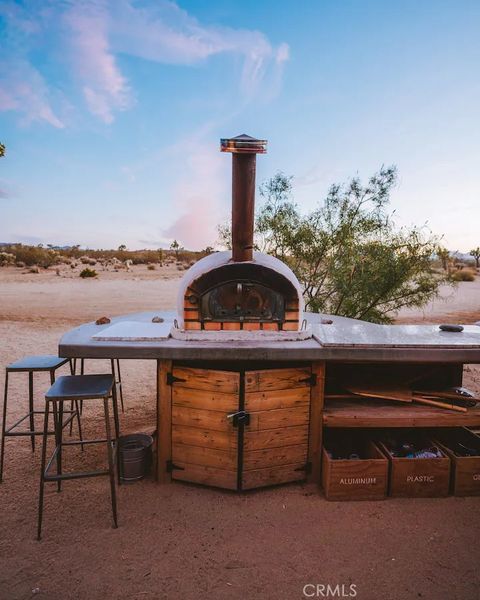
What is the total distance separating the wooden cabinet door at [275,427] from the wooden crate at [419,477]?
887mm

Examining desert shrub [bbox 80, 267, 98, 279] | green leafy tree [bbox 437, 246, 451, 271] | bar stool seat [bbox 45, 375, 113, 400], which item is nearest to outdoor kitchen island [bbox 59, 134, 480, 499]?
bar stool seat [bbox 45, 375, 113, 400]

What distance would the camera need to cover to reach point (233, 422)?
13.0 feet

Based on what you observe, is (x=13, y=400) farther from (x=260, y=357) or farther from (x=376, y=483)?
(x=376, y=483)

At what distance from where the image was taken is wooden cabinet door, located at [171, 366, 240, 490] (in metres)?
3.96

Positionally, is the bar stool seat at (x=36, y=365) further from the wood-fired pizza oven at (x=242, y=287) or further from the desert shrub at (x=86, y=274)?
the desert shrub at (x=86, y=274)

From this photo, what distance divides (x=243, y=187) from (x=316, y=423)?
Answer: 2.61 m

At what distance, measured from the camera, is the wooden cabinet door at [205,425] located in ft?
13.0

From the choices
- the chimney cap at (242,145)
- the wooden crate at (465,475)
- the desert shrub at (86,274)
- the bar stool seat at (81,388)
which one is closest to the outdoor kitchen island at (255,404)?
the bar stool seat at (81,388)

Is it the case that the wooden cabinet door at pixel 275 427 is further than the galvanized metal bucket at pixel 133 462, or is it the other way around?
the galvanized metal bucket at pixel 133 462

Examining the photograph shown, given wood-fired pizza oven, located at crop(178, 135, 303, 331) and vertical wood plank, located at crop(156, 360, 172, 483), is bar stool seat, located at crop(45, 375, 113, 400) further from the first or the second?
wood-fired pizza oven, located at crop(178, 135, 303, 331)

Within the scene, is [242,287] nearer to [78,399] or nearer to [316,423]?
[316,423]

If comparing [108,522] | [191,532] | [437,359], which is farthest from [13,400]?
[437,359]

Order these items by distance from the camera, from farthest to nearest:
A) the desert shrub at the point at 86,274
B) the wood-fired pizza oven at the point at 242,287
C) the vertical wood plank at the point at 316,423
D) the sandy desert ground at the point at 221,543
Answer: the desert shrub at the point at 86,274 → the wood-fired pizza oven at the point at 242,287 → the vertical wood plank at the point at 316,423 → the sandy desert ground at the point at 221,543

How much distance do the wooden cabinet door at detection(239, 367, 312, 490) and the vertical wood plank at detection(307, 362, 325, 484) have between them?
2.1 inches
